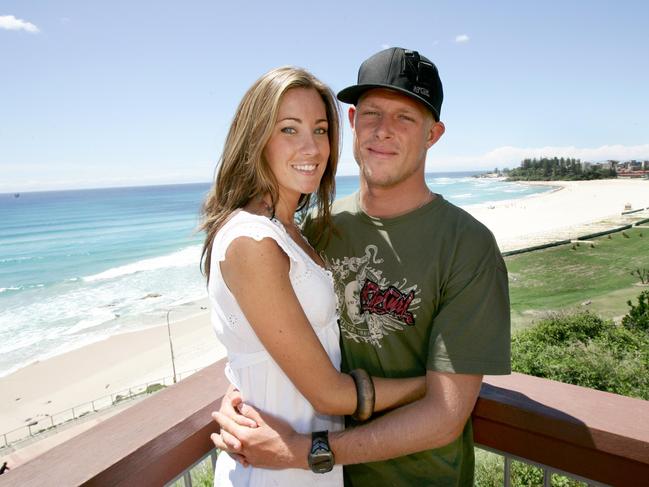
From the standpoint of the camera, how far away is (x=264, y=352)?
1.64m

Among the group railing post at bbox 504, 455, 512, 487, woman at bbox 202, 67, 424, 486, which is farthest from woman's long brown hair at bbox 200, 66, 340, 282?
railing post at bbox 504, 455, 512, 487

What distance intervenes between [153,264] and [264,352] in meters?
39.9

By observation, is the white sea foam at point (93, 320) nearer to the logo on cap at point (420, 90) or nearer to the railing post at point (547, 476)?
the logo on cap at point (420, 90)

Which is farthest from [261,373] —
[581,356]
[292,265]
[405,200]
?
[581,356]

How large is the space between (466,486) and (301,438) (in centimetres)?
85

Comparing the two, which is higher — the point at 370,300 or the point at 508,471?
the point at 370,300

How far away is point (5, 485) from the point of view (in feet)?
4.14

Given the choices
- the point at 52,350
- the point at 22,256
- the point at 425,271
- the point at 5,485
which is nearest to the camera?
the point at 5,485

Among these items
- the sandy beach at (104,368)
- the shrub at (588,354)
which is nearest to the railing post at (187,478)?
the shrub at (588,354)

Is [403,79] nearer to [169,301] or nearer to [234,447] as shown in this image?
[234,447]

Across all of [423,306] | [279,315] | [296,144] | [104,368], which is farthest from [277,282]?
[104,368]

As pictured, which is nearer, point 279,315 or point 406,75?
point 279,315

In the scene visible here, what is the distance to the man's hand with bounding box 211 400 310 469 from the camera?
156 centimetres

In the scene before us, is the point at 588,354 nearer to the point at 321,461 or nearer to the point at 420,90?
the point at 420,90
